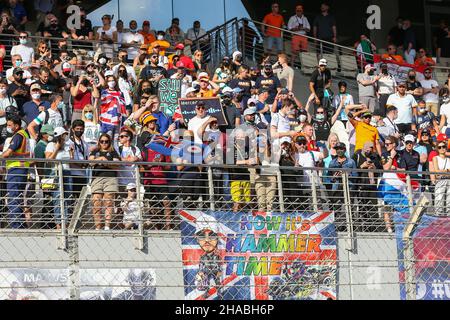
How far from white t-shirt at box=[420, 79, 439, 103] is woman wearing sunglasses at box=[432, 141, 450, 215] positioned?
3693 millimetres

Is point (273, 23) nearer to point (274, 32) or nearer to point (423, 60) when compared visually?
point (274, 32)

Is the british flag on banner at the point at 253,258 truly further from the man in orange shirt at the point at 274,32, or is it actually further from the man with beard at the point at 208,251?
the man in orange shirt at the point at 274,32

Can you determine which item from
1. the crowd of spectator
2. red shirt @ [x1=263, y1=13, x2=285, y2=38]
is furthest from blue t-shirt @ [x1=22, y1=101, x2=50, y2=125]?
red shirt @ [x1=263, y1=13, x2=285, y2=38]

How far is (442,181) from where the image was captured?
47.1 ft

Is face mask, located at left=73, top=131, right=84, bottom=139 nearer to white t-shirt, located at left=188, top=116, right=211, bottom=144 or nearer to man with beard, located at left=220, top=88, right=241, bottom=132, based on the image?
white t-shirt, located at left=188, top=116, right=211, bottom=144

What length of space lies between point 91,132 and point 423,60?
909 cm

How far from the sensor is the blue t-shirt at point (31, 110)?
16.0m

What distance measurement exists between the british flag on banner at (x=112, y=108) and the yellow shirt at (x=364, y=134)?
3.59 m

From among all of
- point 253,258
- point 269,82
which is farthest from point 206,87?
point 253,258

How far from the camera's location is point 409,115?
19.6 metres

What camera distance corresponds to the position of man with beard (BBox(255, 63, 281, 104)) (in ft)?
61.1

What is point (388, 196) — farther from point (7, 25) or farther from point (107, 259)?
point (7, 25)

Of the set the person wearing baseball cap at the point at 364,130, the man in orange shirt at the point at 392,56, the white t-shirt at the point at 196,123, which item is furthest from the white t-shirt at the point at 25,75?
the man in orange shirt at the point at 392,56

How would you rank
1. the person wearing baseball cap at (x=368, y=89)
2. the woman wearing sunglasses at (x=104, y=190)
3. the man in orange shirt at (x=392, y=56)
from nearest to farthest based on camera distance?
1. the woman wearing sunglasses at (x=104, y=190)
2. the person wearing baseball cap at (x=368, y=89)
3. the man in orange shirt at (x=392, y=56)
